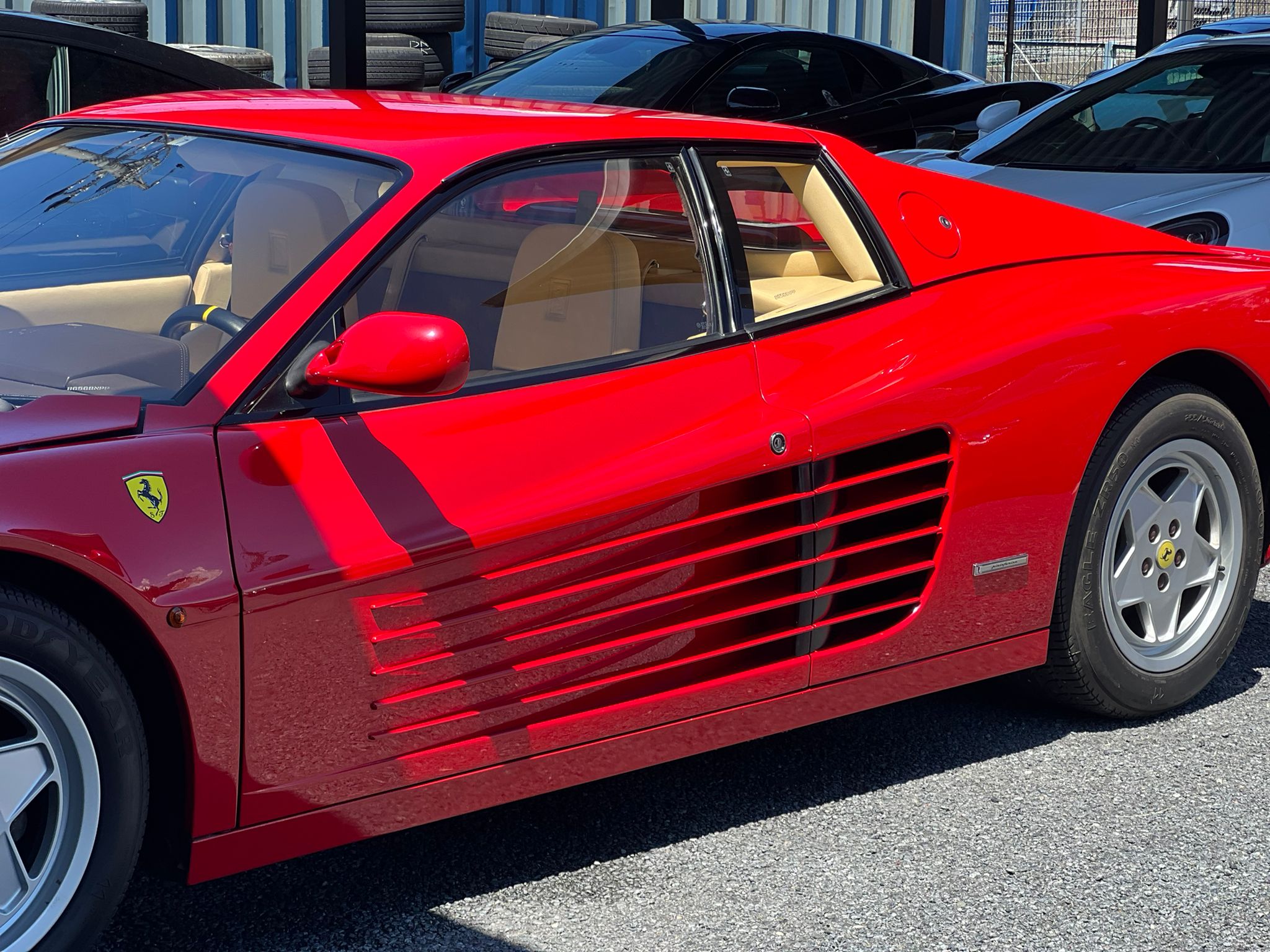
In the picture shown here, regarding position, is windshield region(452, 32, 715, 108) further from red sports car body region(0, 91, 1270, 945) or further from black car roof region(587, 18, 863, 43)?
red sports car body region(0, 91, 1270, 945)

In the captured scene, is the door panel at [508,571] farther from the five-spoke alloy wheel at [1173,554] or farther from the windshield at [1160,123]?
the windshield at [1160,123]

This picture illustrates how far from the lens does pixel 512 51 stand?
11.7m

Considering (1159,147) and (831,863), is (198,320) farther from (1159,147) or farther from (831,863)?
(1159,147)

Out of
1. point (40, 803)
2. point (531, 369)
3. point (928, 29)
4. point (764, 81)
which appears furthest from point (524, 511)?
point (928, 29)

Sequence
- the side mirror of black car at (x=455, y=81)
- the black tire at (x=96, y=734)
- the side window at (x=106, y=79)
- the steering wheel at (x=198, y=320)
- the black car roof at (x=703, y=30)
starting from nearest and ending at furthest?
the black tire at (x=96, y=734) < the steering wheel at (x=198, y=320) < the side window at (x=106, y=79) < the black car roof at (x=703, y=30) < the side mirror of black car at (x=455, y=81)

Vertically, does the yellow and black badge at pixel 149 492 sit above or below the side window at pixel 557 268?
below

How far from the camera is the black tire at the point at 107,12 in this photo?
30.8 feet

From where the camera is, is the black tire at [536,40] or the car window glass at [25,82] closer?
the car window glass at [25,82]

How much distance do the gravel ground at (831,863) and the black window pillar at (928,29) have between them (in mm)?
8501

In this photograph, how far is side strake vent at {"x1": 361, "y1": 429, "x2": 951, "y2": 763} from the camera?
2.42 meters

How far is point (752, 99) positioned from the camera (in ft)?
23.4

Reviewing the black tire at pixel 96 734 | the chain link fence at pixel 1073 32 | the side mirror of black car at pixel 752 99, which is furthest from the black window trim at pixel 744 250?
the chain link fence at pixel 1073 32

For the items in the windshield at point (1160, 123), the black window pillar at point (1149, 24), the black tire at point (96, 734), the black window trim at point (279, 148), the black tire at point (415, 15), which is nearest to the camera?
the black tire at point (96, 734)

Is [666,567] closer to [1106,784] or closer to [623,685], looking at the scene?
[623,685]
